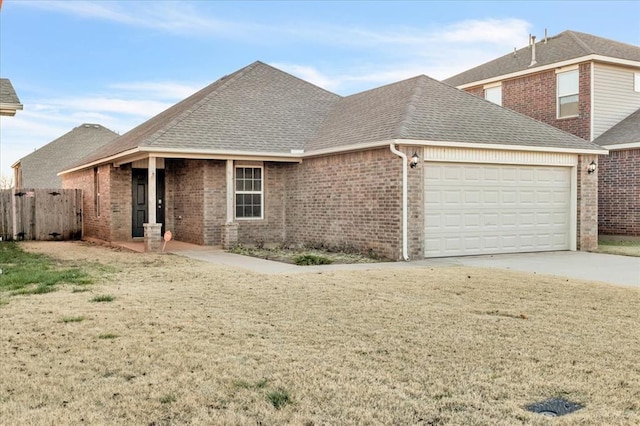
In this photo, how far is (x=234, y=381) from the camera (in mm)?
4703

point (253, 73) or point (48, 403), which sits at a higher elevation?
point (253, 73)

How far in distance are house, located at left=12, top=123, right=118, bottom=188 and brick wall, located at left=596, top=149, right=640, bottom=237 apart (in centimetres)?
2883

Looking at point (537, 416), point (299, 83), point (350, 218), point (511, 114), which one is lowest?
point (537, 416)

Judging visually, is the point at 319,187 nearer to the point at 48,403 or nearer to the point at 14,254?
the point at 14,254

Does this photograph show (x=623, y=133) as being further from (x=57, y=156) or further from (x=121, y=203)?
(x=57, y=156)

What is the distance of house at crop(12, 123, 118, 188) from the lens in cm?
3612

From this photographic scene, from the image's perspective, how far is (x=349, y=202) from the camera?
15.3m

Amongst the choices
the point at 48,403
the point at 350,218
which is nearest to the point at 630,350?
the point at 48,403

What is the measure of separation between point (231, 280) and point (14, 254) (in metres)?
8.51

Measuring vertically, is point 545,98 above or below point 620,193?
above

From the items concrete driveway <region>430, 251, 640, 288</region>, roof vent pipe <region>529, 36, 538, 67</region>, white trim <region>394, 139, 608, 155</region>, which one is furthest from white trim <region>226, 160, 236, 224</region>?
roof vent pipe <region>529, 36, 538, 67</region>

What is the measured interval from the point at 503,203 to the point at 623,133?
24.8 feet

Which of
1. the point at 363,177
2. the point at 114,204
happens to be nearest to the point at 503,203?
the point at 363,177

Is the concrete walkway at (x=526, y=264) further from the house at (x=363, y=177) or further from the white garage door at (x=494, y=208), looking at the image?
the house at (x=363, y=177)
